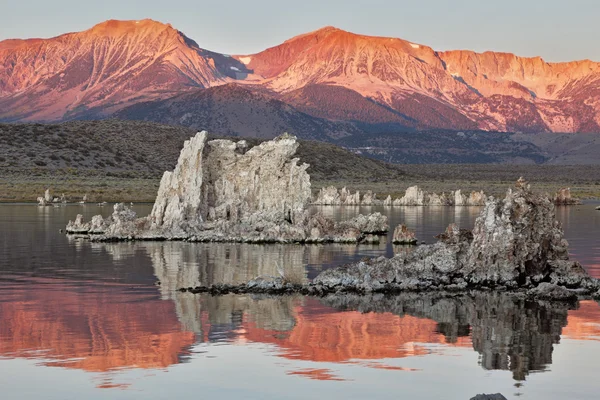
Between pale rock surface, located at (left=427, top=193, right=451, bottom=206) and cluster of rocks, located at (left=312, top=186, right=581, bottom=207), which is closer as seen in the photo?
cluster of rocks, located at (left=312, top=186, right=581, bottom=207)

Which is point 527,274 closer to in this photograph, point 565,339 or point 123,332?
point 565,339

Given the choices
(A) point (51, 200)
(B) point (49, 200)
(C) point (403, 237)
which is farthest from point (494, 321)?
(A) point (51, 200)

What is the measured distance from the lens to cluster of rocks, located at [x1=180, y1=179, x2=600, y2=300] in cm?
3497

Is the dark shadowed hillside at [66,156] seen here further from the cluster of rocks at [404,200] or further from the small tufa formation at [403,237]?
the small tufa formation at [403,237]

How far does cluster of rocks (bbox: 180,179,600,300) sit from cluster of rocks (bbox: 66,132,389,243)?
19484mm

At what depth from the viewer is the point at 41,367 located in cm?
2269

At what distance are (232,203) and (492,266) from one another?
24.0m

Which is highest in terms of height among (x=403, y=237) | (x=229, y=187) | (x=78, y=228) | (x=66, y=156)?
(x=66, y=156)

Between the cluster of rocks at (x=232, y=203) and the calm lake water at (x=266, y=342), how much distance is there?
556 inches

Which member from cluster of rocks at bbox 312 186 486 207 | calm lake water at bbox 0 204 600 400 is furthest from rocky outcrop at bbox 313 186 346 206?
calm lake water at bbox 0 204 600 400

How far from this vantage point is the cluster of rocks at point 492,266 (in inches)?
1377

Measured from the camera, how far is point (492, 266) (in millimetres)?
35688

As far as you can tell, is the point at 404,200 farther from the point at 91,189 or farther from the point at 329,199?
the point at 91,189

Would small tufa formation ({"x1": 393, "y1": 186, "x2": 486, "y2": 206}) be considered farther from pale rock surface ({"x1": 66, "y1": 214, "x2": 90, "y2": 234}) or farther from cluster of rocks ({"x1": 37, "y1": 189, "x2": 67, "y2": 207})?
pale rock surface ({"x1": 66, "y1": 214, "x2": 90, "y2": 234})
